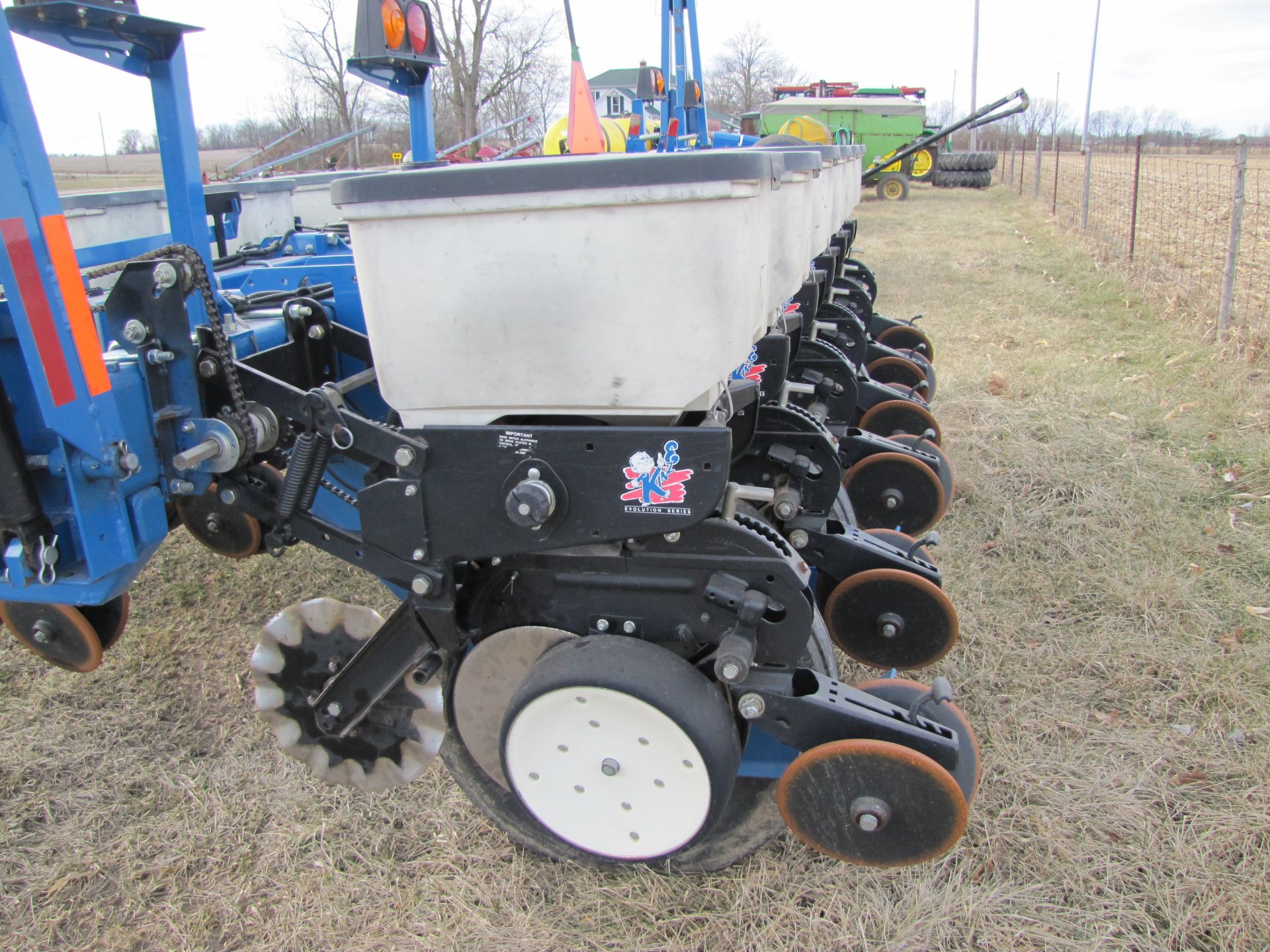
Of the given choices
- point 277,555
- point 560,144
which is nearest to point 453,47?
point 560,144

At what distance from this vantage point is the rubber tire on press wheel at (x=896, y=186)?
20969 mm

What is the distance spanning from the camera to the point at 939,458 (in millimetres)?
3916

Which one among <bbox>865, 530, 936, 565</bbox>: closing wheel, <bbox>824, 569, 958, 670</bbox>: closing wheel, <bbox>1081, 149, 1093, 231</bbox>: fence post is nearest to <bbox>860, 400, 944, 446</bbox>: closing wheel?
<bbox>865, 530, 936, 565</bbox>: closing wheel

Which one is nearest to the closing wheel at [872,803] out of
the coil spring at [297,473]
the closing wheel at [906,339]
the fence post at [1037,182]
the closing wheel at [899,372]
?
the coil spring at [297,473]

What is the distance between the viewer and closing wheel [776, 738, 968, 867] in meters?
1.75

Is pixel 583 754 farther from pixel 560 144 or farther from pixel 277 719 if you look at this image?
pixel 560 144

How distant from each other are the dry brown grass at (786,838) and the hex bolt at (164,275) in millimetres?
1453

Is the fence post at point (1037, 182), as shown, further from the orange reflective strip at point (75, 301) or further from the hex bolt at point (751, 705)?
the orange reflective strip at point (75, 301)

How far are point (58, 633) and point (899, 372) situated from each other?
14.2 feet

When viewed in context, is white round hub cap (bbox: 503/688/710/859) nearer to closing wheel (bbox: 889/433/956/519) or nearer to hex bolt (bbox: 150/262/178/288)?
hex bolt (bbox: 150/262/178/288)

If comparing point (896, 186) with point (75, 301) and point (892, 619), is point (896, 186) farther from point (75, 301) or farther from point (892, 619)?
point (75, 301)

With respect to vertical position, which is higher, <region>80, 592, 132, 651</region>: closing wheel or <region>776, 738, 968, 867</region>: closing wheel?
<region>80, 592, 132, 651</region>: closing wheel

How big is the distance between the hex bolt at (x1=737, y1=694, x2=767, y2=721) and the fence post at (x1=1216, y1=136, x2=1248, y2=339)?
6.06 metres

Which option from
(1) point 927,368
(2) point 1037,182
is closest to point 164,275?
(1) point 927,368
